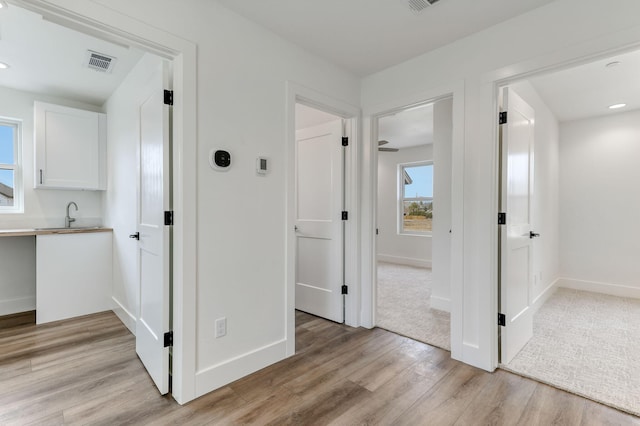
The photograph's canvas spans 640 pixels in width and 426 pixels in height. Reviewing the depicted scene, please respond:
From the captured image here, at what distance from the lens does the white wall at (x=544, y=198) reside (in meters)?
3.36

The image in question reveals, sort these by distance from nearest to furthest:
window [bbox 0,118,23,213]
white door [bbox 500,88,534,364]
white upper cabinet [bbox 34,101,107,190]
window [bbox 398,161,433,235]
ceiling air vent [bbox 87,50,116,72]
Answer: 1. white door [bbox 500,88,534,364]
2. ceiling air vent [bbox 87,50,116,72]
3. white upper cabinet [bbox 34,101,107,190]
4. window [bbox 0,118,23,213]
5. window [bbox 398,161,433,235]

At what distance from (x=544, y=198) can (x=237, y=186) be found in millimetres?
3749

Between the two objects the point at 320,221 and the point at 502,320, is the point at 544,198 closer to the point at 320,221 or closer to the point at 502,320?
the point at 502,320

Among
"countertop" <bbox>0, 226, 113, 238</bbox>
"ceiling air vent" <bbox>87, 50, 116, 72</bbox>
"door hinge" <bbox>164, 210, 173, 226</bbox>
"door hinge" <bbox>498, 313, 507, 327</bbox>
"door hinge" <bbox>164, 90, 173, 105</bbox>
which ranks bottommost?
"door hinge" <bbox>498, 313, 507, 327</bbox>

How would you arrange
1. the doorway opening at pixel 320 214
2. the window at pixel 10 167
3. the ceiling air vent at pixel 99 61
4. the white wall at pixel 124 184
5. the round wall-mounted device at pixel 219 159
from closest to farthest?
the round wall-mounted device at pixel 219 159 → the ceiling air vent at pixel 99 61 → the white wall at pixel 124 184 → the doorway opening at pixel 320 214 → the window at pixel 10 167

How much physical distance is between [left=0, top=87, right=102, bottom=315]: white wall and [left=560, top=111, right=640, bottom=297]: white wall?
22.3ft

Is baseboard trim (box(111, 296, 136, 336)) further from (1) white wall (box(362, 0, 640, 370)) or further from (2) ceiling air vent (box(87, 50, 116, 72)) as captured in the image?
(1) white wall (box(362, 0, 640, 370))

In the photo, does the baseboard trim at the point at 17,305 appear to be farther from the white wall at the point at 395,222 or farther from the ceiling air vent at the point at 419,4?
the white wall at the point at 395,222

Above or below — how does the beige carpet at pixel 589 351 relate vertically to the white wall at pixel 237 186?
below

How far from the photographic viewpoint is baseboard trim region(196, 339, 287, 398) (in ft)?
6.29

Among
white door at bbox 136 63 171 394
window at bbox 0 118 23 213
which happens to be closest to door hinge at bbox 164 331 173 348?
white door at bbox 136 63 171 394

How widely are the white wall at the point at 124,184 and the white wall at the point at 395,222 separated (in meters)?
5.26

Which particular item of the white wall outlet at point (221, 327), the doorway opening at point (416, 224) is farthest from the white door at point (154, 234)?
the doorway opening at point (416, 224)

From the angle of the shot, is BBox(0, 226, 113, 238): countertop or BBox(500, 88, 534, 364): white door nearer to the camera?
BBox(500, 88, 534, 364): white door
